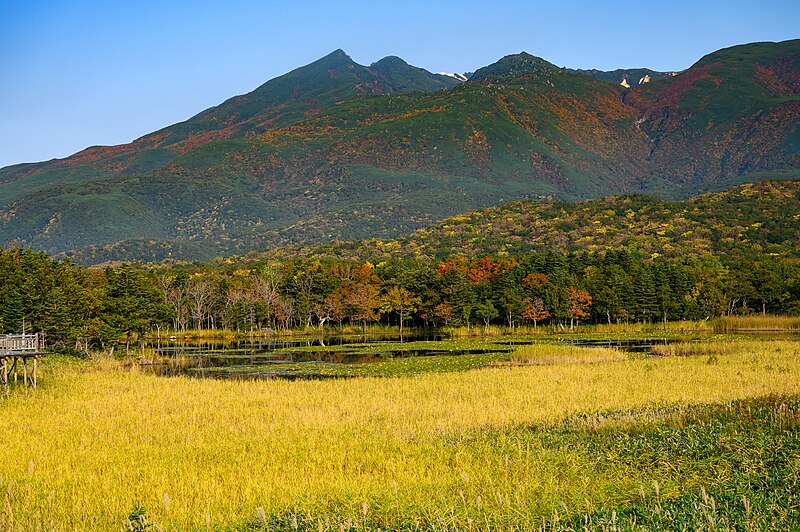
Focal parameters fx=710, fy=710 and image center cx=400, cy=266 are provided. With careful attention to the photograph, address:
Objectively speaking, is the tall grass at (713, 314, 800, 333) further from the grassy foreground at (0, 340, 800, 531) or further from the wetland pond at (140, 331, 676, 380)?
the grassy foreground at (0, 340, 800, 531)

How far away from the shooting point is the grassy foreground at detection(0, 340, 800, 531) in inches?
570

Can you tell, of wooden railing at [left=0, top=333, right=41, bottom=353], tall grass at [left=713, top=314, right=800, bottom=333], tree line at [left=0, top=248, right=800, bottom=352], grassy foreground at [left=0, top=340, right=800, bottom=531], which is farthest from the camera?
tree line at [left=0, top=248, right=800, bottom=352]

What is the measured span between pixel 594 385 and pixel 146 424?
2249cm

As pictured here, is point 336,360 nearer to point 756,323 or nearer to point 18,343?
point 18,343

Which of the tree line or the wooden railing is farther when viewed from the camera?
the tree line

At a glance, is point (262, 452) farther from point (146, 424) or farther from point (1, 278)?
point (1, 278)

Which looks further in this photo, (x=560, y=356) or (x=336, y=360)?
(x=336, y=360)

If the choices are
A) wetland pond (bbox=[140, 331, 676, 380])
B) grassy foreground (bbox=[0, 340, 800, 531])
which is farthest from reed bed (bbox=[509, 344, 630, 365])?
grassy foreground (bbox=[0, 340, 800, 531])

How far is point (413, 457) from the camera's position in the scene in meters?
20.9

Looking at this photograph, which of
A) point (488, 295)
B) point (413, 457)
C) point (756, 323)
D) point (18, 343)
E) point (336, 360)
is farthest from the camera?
point (488, 295)

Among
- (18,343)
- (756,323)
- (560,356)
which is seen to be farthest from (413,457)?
(756,323)

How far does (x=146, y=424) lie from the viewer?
93.9ft

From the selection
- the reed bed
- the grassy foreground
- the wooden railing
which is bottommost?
the reed bed

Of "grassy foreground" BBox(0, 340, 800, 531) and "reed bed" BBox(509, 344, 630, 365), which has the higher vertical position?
"grassy foreground" BBox(0, 340, 800, 531)
